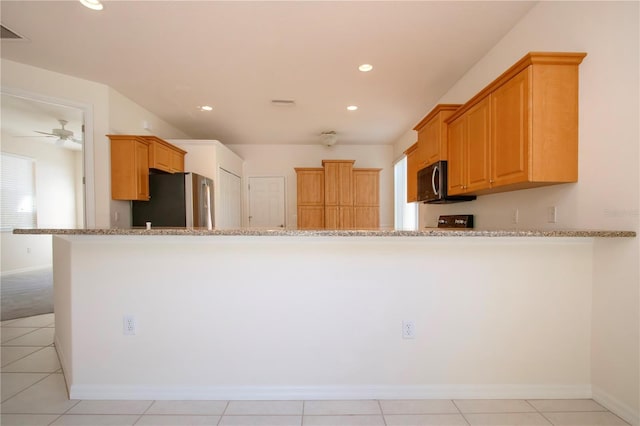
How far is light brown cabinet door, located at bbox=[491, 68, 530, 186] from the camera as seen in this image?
1.76 meters

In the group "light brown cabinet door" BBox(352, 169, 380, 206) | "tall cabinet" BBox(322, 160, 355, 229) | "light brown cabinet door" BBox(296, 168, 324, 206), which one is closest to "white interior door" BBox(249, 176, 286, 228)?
"light brown cabinet door" BBox(296, 168, 324, 206)

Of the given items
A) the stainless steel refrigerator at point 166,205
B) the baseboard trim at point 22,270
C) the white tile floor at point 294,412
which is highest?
the stainless steel refrigerator at point 166,205

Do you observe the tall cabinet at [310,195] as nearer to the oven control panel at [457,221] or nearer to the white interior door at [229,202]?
the white interior door at [229,202]

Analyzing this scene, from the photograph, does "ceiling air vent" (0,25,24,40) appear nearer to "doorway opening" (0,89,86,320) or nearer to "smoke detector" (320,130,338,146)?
"doorway opening" (0,89,86,320)

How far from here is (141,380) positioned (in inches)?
72.1

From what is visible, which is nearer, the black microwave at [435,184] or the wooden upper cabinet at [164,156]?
the black microwave at [435,184]

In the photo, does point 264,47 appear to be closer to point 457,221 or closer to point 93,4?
point 93,4

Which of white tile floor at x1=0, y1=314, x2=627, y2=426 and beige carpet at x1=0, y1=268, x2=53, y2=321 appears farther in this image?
beige carpet at x1=0, y1=268, x2=53, y2=321

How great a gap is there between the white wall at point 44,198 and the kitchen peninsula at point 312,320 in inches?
240

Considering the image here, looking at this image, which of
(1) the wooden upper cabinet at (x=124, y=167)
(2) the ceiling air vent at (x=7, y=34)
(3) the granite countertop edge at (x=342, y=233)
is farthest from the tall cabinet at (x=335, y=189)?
(2) the ceiling air vent at (x=7, y=34)

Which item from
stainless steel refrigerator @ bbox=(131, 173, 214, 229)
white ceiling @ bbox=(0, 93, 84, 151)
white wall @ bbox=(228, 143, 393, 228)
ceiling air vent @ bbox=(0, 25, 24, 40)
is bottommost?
stainless steel refrigerator @ bbox=(131, 173, 214, 229)

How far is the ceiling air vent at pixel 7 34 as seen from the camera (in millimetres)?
2377

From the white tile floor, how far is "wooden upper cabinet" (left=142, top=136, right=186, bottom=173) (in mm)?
2593

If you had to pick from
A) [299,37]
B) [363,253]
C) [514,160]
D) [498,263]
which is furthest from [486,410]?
[299,37]
